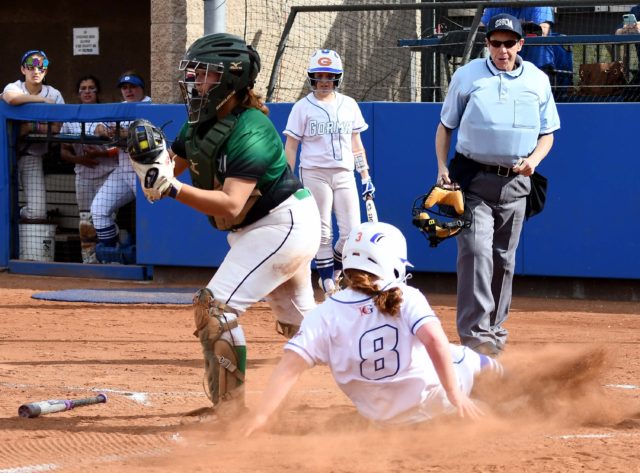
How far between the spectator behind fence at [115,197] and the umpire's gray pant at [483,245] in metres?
5.92

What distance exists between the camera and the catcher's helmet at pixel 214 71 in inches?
213

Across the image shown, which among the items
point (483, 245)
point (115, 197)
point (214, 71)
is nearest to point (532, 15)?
point (115, 197)

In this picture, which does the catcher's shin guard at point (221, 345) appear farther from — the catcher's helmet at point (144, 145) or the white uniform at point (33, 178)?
the white uniform at point (33, 178)

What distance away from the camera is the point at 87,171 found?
12.5 metres

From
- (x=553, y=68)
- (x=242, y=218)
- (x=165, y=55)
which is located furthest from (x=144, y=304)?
(x=242, y=218)

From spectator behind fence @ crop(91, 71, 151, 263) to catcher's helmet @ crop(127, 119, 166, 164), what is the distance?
7067mm

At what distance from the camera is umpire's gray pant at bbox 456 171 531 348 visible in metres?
6.76

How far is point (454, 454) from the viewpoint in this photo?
15.9 feet

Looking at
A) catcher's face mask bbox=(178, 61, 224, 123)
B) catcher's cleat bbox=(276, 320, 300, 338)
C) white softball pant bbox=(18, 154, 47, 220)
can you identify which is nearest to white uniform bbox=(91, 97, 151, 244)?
white softball pant bbox=(18, 154, 47, 220)

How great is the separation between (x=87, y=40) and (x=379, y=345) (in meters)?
12.6

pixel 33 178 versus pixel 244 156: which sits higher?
pixel 244 156

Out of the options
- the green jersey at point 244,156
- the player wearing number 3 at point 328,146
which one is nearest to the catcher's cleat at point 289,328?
the green jersey at point 244,156

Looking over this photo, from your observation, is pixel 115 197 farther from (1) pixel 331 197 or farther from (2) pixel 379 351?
(2) pixel 379 351

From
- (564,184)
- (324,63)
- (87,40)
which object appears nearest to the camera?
(324,63)
